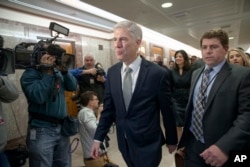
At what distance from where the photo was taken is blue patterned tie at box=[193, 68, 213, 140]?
4.25 ft

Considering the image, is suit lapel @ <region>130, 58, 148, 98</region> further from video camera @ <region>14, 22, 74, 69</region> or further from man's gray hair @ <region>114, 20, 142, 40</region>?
video camera @ <region>14, 22, 74, 69</region>

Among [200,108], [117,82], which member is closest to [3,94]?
[117,82]

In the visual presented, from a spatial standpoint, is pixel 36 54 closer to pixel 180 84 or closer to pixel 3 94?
pixel 3 94

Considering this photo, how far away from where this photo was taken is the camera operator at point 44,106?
156 centimetres

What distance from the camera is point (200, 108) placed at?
4.26 feet

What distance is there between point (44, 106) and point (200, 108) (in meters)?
1.14

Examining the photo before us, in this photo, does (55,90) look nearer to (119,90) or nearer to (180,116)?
(119,90)

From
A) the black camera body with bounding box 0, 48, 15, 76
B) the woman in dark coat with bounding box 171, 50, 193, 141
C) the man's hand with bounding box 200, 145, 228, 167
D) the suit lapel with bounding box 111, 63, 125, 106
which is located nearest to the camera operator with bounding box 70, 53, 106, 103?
the woman in dark coat with bounding box 171, 50, 193, 141

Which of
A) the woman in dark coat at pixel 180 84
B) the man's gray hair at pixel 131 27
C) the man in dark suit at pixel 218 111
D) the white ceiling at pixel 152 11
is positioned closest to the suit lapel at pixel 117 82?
the man's gray hair at pixel 131 27

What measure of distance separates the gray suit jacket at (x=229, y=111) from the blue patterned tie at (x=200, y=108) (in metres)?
0.06

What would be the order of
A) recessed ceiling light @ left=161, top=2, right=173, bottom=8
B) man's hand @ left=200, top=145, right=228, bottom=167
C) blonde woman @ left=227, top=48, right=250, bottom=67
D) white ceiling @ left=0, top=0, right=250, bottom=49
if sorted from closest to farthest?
man's hand @ left=200, top=145, right=228, bottom=167, blonde woman @ left=227, top=48, right=250, bottom=67, white ceiling @ left=0, top=0, right=250, bottom=49, recessed ceiling light @ left=161, top=2, right=173, bottom=8

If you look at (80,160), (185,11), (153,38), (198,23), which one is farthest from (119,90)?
(153,38)

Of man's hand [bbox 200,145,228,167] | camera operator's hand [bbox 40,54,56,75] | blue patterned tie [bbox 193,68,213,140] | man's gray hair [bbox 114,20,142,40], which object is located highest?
man's gray hair [bbox 114,20,142,40]

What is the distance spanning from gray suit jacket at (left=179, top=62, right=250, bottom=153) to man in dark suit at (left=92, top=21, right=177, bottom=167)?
0.24 meters
